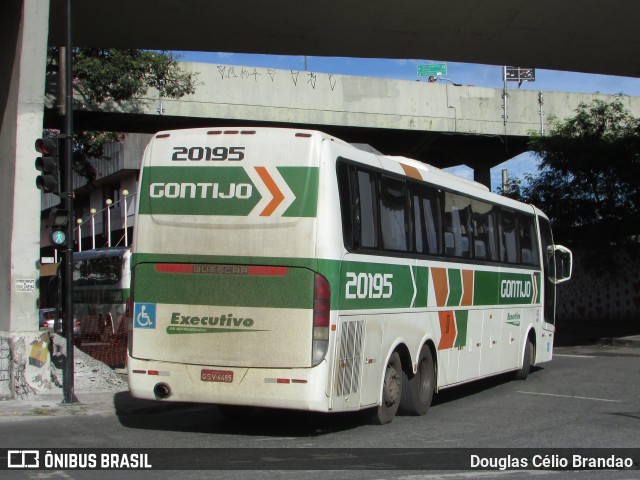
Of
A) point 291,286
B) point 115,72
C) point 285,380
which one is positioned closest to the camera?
point 285,380

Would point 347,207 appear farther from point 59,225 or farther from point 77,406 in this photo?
point 77,406

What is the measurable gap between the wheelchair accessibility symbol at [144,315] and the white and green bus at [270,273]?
15 millimetres

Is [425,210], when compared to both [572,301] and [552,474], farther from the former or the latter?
[572,301]

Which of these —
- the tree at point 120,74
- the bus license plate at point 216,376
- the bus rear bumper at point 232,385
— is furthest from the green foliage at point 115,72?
the bus license plate at point 216,376

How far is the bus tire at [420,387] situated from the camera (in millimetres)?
11852

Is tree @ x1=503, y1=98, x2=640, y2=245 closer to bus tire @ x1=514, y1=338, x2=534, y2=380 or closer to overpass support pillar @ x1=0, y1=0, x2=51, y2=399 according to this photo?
bus tire @ x1=514, y1=338, x2=534, y2=380

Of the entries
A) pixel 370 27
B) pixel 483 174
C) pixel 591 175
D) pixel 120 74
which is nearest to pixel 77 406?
pixel 370 27

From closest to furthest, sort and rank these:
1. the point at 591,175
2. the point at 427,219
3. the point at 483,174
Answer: the point at 427,219
the point at 591,175
the point at 483,174

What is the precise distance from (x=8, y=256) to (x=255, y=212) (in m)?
5.46

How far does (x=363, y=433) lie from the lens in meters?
10.6

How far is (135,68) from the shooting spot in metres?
24.5

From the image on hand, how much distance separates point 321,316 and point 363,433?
5.89 ft

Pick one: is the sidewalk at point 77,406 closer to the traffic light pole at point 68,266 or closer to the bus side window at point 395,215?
the traffic light pole at point 68,266

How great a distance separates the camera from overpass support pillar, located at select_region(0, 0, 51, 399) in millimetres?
13305
